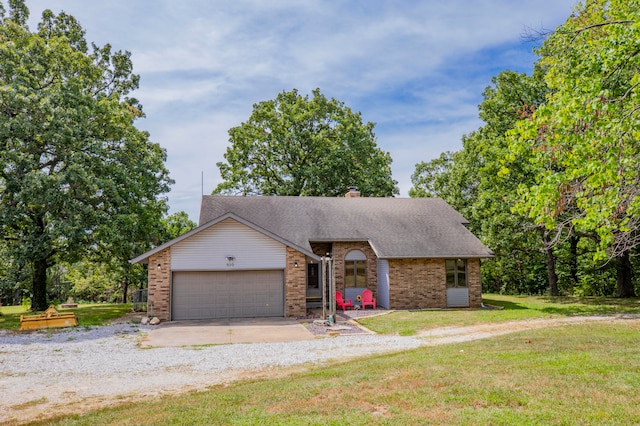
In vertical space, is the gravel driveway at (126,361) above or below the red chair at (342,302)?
below

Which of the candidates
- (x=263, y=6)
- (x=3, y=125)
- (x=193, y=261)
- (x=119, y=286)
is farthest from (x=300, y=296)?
(x=119, y=286)

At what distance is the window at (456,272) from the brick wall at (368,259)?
11.5ft

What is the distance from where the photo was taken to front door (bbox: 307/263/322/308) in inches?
906

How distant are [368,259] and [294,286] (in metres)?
5.26

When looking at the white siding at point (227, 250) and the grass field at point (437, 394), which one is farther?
the white siding at point (227, 250)

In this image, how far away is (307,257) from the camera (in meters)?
20.3

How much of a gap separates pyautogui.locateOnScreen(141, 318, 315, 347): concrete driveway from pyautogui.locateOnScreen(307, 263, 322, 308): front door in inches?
175

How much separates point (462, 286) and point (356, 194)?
29.9ft

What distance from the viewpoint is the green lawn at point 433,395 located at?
5.87 m

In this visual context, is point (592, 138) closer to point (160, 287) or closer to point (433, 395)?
point (433, 395)

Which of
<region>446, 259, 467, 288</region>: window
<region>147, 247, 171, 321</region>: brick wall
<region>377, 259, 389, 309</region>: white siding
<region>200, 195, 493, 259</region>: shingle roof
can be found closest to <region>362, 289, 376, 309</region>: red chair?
<region>377, 259, 389, 309</region>: white siding

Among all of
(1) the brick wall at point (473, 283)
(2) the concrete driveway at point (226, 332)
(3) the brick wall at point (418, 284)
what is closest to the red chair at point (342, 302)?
(3) the brick wall at point (418, 284)

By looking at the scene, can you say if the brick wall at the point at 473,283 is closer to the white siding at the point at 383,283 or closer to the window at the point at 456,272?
the window at the point at 456,272

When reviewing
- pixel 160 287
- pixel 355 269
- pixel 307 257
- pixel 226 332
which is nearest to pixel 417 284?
pixel 355 269
